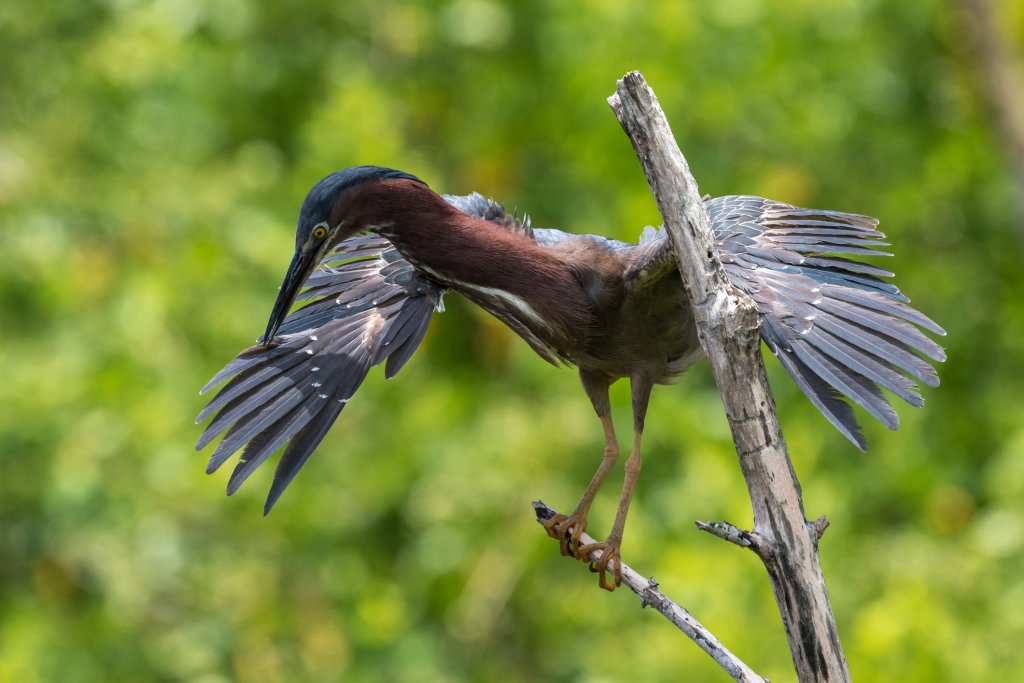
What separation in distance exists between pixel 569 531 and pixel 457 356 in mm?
4194

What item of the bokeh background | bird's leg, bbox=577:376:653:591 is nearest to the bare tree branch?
bird's leg, bbox=577:376:653:591

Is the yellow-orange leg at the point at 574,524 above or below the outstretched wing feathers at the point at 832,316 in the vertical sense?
below

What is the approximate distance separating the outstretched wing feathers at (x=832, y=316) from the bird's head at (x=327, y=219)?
1.02 meters

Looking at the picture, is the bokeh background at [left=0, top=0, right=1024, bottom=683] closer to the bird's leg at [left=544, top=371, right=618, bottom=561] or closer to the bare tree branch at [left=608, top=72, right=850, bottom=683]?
the bird's leg at [left=544, top=371, right=618, bottom=561]

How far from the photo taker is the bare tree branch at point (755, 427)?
10.4 feet

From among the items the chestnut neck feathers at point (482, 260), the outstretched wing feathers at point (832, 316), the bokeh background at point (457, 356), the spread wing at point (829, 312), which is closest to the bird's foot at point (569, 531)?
the chestnut neck feathers at point (482, 260)

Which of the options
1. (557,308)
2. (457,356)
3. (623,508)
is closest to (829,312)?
(557,308)

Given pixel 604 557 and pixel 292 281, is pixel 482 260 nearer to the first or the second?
pixel 292 281

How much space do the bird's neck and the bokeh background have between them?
2196mm

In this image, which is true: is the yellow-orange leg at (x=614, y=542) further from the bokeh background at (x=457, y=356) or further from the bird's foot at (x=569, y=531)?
the bokeh background at (x=457, y=356)

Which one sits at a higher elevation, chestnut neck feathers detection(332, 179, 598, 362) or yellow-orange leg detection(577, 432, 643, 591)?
chestnut neck feathers detection(332, 179, 598, 362)

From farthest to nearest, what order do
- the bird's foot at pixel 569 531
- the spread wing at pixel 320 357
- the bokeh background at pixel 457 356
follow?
the bokeh background at pixel 457 356, the bird's foot at pixel 569 531, the spread wing at pixel 320 357

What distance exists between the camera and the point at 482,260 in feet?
13.0

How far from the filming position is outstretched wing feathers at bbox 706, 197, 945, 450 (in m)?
3.44
